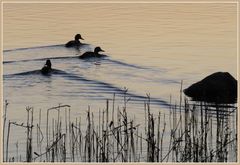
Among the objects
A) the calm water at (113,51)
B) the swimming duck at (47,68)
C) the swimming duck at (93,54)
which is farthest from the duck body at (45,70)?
the swimming duck at (93,54)

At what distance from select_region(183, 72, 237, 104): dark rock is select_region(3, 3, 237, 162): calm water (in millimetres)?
504

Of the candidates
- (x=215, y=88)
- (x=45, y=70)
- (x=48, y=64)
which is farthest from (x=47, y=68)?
(x=215, y=88)

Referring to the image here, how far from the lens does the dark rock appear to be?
18016 millimetres

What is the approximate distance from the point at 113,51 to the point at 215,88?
6.82m

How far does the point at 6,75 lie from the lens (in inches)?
822

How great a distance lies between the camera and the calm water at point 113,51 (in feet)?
59.6

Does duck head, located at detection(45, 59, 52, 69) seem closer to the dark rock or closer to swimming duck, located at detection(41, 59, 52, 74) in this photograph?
swimming duck, located at detection(41, 59, 52, 74)

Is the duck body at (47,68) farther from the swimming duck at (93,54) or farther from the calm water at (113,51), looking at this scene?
the swimming duck at (93,54)

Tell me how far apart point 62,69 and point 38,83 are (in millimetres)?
2316

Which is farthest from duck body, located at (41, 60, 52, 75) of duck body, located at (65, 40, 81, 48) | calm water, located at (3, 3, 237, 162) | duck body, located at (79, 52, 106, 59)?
duck body, located at (65, 40, 81, 48)

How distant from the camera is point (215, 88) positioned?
60.4ft

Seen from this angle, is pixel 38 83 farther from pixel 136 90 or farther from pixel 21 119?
pixel 21 119

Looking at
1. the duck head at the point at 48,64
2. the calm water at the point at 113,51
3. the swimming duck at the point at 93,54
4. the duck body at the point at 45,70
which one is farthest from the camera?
the swimming duck at the point at 93,54

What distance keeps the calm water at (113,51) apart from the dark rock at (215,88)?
0.50 meters
